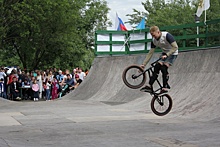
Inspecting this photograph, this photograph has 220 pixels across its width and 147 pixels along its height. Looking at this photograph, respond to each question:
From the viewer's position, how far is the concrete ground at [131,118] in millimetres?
7953

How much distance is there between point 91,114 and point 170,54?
3867mm

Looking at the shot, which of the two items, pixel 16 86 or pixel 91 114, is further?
pixel 16 86

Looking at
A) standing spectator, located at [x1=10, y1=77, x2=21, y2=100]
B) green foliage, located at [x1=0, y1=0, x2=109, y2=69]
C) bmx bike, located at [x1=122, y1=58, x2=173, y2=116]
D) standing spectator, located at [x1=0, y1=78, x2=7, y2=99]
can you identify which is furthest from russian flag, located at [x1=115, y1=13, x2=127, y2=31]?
bmx bike, located at [x1=122, y1=58, x2=173, y2=116]

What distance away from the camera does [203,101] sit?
12391 millimetres

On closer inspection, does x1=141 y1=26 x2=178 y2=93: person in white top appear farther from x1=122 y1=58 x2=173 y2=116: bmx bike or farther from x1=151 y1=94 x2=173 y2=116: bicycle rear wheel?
x1=151 y1=94 x2=173 y2=116: bicycle rear wheel

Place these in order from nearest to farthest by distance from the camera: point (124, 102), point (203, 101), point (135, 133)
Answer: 1. point (135, 133)
2. point (203, 101)
3. point (124, 102)

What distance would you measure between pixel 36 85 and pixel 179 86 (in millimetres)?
10150

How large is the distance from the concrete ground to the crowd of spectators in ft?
9.51

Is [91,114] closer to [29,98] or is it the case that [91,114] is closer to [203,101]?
[203,101]

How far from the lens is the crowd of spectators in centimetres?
2212

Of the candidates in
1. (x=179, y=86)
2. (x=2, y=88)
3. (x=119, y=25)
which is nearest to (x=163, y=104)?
(x=179, y=86)

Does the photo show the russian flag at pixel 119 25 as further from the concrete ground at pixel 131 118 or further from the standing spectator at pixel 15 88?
the standing spectator at pixel 15 88

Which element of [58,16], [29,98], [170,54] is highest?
[58,16]

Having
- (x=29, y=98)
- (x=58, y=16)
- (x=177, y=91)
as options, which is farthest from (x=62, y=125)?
(x=58, y=16)
